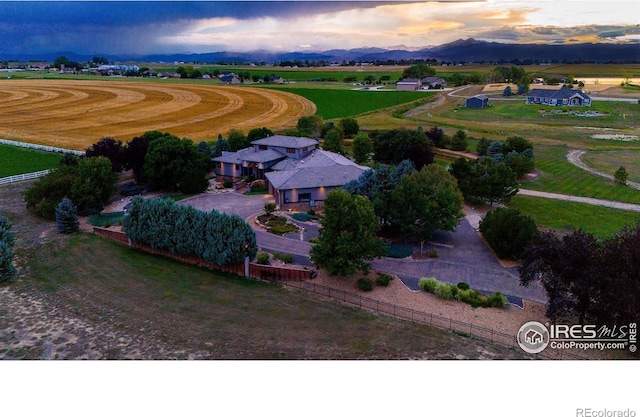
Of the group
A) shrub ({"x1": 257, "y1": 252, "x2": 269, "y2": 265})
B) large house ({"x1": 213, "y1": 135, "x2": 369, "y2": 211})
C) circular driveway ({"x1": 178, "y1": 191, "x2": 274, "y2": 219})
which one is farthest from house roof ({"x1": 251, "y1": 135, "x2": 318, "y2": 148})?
shrub ({"x1": 257, "y1": 252, "x2": 269, "y2": 265})

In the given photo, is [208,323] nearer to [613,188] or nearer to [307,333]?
[307,333]

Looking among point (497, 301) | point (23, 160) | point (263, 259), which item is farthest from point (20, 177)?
point (497, 301)

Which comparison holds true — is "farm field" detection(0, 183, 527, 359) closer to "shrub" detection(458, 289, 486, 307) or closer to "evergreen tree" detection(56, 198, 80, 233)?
"shrub" detection(458, 289, 486, 307)

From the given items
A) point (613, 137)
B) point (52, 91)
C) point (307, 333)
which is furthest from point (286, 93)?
point (307, 333)

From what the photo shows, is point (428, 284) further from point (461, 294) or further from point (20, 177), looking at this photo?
point (20, 177)

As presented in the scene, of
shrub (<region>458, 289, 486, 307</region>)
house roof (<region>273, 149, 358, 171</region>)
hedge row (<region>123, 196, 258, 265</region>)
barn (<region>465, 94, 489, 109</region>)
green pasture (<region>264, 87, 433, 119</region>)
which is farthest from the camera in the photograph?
barn (<region>465, 94, 489, 109</region>)
